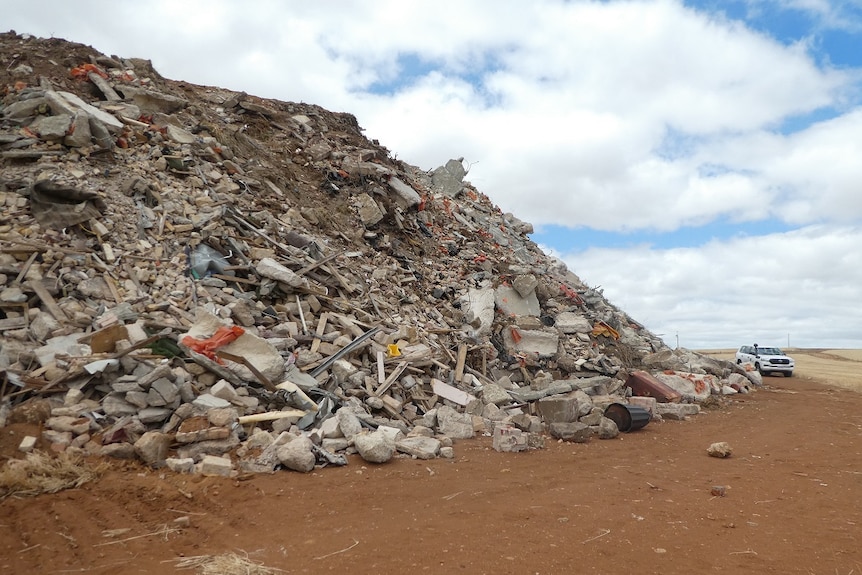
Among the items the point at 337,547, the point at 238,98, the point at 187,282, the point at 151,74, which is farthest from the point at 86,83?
the point at 337,547

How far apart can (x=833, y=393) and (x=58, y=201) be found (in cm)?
2141

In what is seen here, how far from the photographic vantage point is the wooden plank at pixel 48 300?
8.00m

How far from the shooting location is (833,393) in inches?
677

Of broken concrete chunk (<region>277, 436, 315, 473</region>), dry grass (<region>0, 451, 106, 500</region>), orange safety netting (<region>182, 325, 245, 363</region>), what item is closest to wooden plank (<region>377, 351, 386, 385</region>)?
orange safety netting (<region>182, 325, 245, 363</region>)

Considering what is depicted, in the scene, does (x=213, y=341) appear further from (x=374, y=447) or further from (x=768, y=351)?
(x=768, y=351)

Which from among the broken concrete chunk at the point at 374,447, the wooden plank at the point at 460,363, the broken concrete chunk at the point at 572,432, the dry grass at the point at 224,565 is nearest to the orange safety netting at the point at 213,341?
the broken concrete chunk at the point at 374,447

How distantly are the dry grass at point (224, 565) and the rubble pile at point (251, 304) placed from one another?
1.97 metres

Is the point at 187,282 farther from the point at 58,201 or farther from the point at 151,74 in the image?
the point at 151,74

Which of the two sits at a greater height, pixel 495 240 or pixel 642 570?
pixel 495 240

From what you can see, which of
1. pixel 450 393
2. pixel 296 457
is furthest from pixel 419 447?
pixel 450 393

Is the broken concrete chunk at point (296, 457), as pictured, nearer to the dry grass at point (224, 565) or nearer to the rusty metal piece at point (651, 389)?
the dry grass at point (224, 565)

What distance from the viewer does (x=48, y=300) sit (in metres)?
8.12

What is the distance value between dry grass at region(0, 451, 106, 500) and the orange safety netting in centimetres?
215

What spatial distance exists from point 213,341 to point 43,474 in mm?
2810
